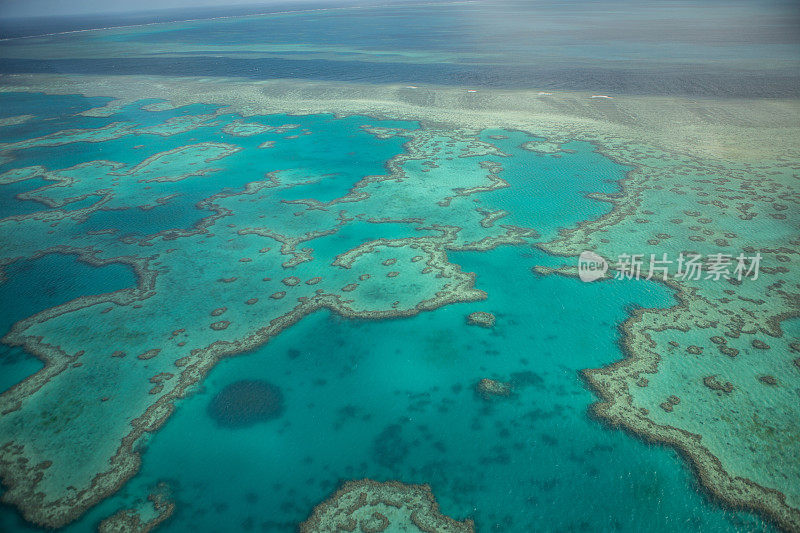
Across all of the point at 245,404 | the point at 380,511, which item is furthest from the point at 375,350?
the point at 380,511

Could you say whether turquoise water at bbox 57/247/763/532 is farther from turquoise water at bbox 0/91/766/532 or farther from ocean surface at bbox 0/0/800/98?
ocean surface at bbox 0/0/800/98

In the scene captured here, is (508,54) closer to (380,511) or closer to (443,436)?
(443,436)

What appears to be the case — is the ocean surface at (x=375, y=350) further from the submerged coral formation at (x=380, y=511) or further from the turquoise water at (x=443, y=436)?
the submerged coral formation at (x=380, y=511)

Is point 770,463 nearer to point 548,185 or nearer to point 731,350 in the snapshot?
point 731,350

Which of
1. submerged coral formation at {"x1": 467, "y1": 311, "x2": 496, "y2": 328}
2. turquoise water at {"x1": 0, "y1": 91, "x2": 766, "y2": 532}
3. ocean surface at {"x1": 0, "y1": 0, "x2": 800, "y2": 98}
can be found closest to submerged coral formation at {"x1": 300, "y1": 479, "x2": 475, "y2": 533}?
turquoise water at {"x1": 0, "y1": 91, "x2": 766, "y2": 532}

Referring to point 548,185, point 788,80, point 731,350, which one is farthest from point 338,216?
point 788,80

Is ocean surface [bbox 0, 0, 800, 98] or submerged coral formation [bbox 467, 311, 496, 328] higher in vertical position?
ocean surface [bbox 0, 0, 800, 98]
